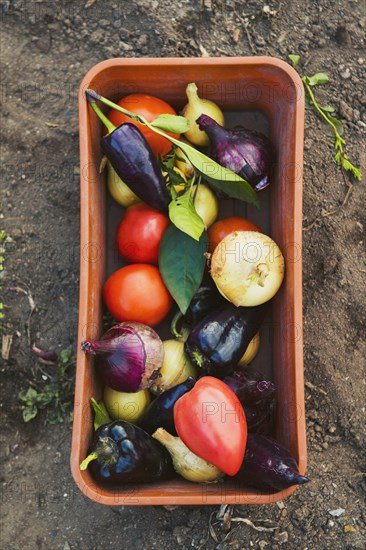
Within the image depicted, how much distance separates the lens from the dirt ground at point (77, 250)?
1.59 meters

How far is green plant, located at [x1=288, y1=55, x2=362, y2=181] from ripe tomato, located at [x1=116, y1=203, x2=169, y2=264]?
1.67 ft

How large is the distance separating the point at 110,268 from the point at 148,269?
159mm

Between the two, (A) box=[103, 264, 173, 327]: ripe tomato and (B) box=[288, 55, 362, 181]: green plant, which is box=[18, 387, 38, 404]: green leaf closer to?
(A) box=[103, 264, 173, 327]: ripe tomato

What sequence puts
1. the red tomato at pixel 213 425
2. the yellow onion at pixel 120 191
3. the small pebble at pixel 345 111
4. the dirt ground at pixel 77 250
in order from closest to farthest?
the red tomato at pixel 213 425 → the yellow onion at pixel 120 191 → the dirt ground at pixel 77 250 → the small pebble at pixel 345 111

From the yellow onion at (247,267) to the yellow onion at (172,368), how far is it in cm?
16

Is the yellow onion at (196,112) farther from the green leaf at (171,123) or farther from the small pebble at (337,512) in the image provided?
the small pebble at (337,512)

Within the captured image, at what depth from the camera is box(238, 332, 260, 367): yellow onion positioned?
1458 millimetres

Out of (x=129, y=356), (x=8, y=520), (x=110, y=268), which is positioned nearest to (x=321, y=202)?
(x=110, y=268)

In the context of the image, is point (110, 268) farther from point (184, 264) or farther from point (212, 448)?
point (212, 448)

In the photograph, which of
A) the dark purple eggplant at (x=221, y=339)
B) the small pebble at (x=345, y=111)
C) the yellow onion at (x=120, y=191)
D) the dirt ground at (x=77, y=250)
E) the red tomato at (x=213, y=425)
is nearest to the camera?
the red tomato at (x=213, y=425)

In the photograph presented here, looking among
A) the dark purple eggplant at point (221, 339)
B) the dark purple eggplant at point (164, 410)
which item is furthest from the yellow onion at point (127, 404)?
the dark purple eggplant at point (221, 339)

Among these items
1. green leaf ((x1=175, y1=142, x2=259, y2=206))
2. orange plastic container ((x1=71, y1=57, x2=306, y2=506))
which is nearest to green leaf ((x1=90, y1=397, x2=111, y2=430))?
orange plastic container ((x1=71, y1=57, x2=306, y2=506))

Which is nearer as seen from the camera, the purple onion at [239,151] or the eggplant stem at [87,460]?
the eggplant stem at [87,460]

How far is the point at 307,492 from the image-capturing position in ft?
5.25
